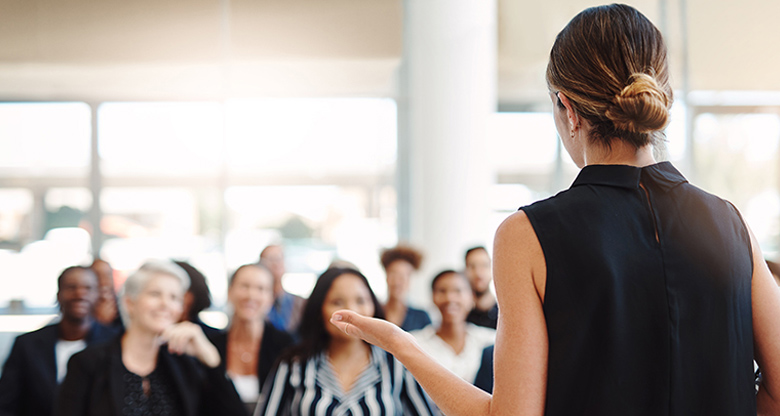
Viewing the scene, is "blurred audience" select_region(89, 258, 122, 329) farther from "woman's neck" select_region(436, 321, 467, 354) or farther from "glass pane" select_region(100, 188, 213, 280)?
"glass pane" select_region(100, 188, 213, 280)

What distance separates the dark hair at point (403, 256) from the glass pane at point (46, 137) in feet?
12.1

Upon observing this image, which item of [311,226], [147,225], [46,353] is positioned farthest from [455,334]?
[147,225]

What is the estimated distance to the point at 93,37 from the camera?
7.00 metres

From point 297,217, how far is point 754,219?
4739 millimetres

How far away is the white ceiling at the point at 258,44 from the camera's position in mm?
6957

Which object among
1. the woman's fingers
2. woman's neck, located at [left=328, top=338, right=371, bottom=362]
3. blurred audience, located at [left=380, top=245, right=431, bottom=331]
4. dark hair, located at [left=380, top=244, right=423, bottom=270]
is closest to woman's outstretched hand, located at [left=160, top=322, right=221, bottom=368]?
woman's neck, located at [left=328, top=338, right=371, bottom=362]

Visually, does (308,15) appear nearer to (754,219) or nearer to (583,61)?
(754,219)

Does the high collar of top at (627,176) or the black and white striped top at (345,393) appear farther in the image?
the black and white striped top at (345,393)

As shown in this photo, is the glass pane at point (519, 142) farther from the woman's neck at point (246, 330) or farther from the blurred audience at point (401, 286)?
the woman's neck at point (246, 330)

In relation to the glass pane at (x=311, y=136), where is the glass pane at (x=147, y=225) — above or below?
below

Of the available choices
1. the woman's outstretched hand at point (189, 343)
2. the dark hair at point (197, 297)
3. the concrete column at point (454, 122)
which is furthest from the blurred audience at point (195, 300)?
the concrete column at point (454, 122)

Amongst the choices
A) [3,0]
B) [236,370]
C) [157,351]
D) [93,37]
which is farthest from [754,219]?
[3,0]

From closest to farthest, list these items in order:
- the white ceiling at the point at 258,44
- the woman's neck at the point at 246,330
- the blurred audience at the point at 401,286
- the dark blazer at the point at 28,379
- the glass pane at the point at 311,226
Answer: the dark blazer at the point at 28,379 < the woman's neck at the point at 246,330 < the blurred audience at the point at 401,286 < the white ceiling at the point at 258,44 < the glass pane at the point at 311,226

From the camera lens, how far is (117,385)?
106 inches
